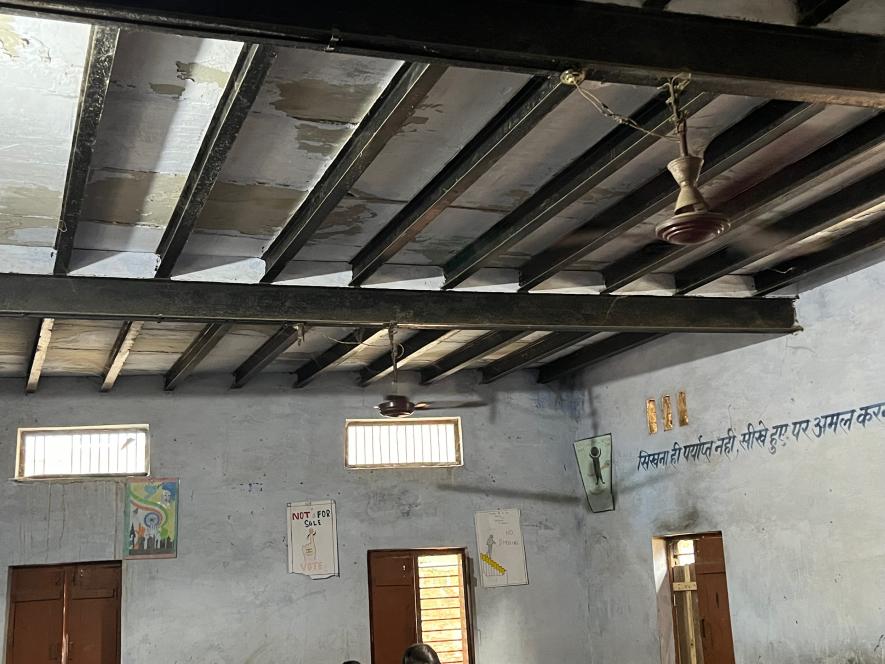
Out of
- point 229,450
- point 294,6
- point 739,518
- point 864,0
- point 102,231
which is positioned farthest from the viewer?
point 229,450

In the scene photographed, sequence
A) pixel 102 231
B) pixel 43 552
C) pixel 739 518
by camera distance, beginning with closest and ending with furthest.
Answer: pixel 102 231
pixel 739 518
pixel 43 552

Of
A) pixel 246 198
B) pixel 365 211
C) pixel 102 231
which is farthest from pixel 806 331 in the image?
pixel 102 231

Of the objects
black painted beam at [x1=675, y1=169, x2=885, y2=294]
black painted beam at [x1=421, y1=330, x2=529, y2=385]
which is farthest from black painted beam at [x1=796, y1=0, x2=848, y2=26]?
black painted beam at [x1=421, y1=330, x2=529, y2=385]

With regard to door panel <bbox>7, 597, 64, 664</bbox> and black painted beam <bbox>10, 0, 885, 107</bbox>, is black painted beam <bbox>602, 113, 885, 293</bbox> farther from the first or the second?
door panel <bbox>7, 597, 64, 664</bbox>

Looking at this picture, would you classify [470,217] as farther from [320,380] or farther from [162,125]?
[320,380]

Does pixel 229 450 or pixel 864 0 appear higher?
pixel 864 0

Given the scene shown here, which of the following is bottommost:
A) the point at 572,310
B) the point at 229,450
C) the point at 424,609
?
the point at 424,609

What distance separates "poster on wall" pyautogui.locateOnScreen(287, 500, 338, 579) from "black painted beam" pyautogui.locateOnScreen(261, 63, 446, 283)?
399 cm

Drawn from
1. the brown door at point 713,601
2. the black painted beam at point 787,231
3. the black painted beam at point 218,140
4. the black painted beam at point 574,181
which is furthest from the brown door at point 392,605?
the black painted beam at point 218,140

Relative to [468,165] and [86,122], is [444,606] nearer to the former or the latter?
[468,165]

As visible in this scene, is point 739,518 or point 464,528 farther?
point 464,528

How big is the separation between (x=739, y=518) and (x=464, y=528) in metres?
2.97

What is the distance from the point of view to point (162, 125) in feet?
14.5

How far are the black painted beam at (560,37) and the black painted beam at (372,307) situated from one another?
3.22m
